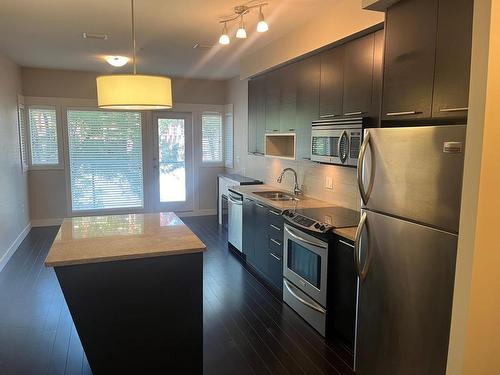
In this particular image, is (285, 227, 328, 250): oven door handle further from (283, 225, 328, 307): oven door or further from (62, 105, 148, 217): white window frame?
(62, 105, 148, 217): white window frame

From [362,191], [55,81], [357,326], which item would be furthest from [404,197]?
[55,81]

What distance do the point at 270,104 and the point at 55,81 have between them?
13.4 feet

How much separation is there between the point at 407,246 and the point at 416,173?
1.29 ft

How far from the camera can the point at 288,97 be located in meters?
4.17

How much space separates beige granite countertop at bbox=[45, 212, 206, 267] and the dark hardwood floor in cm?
92

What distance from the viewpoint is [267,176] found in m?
5.62

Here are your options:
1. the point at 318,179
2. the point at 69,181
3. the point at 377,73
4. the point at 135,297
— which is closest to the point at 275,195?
the point at 318,179

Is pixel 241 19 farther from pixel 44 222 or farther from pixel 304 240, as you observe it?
pixel 44 222

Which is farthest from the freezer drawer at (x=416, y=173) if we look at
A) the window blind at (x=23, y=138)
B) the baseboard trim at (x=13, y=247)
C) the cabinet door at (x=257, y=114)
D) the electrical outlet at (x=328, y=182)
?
the window blind at (x=23, y=138)

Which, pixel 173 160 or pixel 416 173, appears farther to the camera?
pixel 173 160

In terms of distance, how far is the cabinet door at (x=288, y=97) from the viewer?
13.3 ft

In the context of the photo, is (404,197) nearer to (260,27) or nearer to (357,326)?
(357,326)

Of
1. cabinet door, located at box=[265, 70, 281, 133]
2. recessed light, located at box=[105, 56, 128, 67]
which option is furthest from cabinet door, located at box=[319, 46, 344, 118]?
recessed light, located at box=[105, 56, 128, 67]

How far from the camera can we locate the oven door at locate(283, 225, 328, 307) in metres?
2.96
